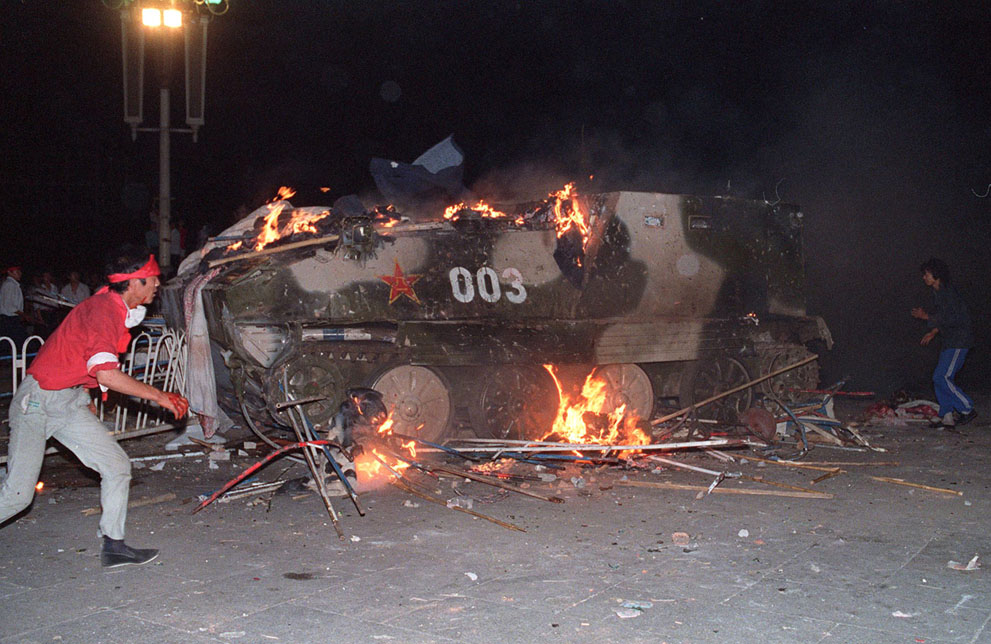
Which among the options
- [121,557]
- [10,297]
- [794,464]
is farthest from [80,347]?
[10,297]

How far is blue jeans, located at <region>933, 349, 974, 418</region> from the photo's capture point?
10562 mm

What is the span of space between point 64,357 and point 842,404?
415 inches

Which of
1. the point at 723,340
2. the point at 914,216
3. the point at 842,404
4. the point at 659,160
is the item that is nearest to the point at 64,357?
the point at 723,340

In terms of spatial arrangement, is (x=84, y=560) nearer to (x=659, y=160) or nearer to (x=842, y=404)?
(x=842, y=404)

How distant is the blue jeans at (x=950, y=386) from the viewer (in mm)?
10562

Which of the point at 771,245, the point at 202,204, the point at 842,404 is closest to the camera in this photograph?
the point at 771,245

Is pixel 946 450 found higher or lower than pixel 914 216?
lower

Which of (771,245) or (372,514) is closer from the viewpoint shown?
(372,514)

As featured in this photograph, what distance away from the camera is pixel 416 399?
8680mm

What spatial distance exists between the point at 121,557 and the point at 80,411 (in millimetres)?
829

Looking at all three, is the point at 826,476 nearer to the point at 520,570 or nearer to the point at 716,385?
the point at 716,385

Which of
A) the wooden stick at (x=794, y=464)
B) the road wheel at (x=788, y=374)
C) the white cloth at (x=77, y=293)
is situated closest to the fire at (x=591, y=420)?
the wooden stick at (x=794, y=464)

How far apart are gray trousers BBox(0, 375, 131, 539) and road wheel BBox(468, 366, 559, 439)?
4198mm

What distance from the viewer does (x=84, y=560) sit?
5254mm
